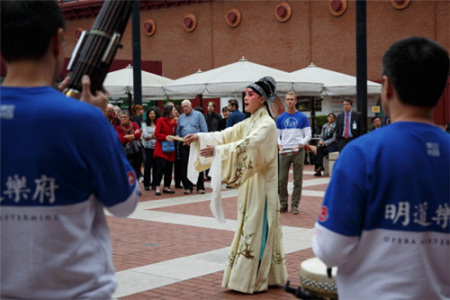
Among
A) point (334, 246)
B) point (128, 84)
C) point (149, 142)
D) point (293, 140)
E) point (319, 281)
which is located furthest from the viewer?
point (128, 84)

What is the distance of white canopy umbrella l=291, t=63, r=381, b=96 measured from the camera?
20.5 metres

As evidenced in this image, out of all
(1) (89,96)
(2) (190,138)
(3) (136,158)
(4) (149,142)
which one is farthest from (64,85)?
(4) (149,142)

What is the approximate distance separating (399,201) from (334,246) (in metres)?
0.27

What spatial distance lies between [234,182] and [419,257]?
3496 millimetres

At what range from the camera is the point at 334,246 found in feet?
7.36

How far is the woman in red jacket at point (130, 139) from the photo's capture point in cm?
1313

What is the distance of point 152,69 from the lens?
1258 inches

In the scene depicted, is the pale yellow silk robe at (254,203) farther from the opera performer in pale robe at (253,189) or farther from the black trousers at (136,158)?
the black trousers at (136,158)

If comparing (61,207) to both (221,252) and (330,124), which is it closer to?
(221,252)

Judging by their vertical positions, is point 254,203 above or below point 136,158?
above

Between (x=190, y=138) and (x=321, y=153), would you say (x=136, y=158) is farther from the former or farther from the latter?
(x=190, y=138)

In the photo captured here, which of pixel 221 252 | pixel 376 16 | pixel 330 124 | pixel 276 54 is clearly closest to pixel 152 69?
pixel 276 54

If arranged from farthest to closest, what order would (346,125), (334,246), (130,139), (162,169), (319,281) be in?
(162,169), (346,125), (130,139), (319,281), (334,246)

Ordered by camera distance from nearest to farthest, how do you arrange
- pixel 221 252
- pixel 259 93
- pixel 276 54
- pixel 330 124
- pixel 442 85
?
1. pixel 442 85
2. pixel 259 93
3. pixel 221 252
4. pixel 330 124
5. pixel 276 54
